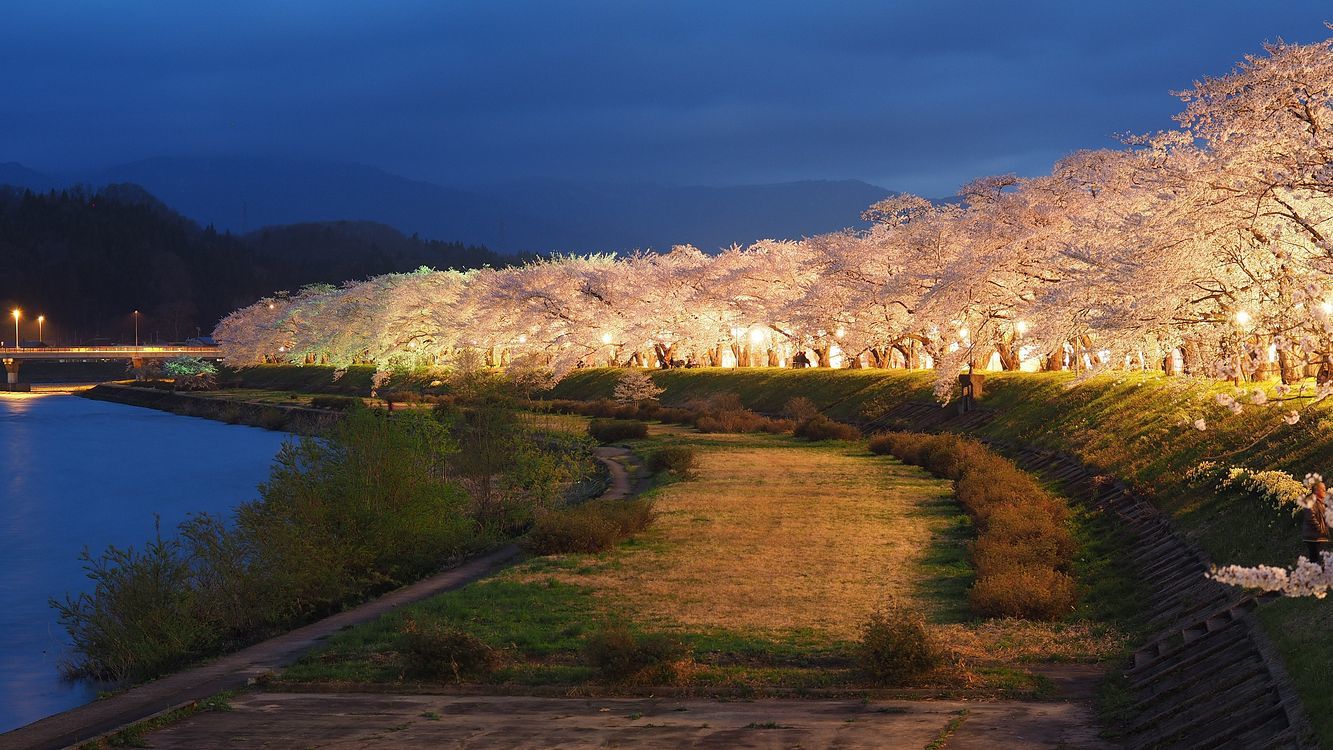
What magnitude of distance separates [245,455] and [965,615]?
55.8 metres

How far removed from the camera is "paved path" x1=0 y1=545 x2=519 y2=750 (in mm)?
13398

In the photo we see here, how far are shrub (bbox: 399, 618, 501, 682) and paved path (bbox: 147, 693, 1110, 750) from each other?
28.9 inches

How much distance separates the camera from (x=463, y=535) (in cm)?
2778

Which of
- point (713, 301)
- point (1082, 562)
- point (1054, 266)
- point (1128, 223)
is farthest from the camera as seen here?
point (713, 301)

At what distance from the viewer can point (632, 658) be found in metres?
14.6

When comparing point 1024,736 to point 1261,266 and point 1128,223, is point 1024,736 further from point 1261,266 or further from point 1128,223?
→ point 1128,223

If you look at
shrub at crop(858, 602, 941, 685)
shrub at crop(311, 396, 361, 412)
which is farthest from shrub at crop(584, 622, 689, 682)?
shrub at crop(311, 396, 361, 412)

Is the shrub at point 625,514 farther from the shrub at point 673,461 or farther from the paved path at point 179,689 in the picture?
the shrub at point 673,461

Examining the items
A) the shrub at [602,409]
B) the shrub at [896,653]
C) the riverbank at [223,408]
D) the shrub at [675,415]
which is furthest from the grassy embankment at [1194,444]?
the riverbank at [223,408]

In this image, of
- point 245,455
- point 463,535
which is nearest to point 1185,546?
point 463,535

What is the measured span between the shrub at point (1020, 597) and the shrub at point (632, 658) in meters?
5.93

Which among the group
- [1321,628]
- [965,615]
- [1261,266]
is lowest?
[965,615]

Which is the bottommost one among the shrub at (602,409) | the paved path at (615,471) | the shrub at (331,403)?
the paved path at (615,471)

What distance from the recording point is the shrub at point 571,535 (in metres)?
24.8
